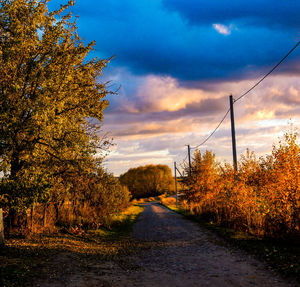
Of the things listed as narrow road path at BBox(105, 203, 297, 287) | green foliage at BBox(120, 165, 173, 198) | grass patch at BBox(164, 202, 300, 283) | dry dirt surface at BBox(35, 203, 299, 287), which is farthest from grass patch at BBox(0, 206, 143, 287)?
green foliage at BBox(120, 165, 173, 198)

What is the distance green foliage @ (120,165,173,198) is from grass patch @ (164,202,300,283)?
85.3 meters

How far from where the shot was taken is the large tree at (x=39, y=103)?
43.2 feet

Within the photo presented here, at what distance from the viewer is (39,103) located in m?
13.0

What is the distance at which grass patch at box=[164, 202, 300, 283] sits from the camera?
9220 millimetres

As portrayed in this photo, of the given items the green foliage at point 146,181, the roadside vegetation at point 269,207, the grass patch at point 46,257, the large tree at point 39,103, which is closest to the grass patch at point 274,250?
the roadside vegetation at point 269,207

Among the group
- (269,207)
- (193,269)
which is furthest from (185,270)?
(269,207)

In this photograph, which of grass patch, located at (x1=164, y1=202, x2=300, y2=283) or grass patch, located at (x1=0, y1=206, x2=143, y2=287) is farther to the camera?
grass patch, located at (x1=164, y1=202, x2=300, y2=283)

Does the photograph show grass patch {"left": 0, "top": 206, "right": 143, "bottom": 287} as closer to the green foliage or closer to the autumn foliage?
the autumn foliage

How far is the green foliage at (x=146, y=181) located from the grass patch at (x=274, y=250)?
280 ft

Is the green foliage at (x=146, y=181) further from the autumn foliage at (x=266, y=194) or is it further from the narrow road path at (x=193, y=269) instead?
the narrow road path at (x=193, y=269)

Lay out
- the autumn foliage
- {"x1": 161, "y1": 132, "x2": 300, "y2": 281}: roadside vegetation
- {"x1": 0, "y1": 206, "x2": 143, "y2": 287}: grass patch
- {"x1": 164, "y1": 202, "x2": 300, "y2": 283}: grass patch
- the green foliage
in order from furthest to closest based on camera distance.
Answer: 1. the green foliage
2. the autumn foliage
3. {"x1": 161, "y1": 132, "x2": 300, "y2": 281}: roadside vegetation
4. {"x1": 164, "y1": 202, "x2": 300, "y2": 283}: grass patch
5. {"x1": 0, "y1": 206, "x2": 143, "y2": 287}: grass patch

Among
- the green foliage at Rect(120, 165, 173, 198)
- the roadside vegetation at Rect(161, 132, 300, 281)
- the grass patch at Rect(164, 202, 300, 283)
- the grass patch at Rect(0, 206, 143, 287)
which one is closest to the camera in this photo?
the grass patch at Rect(0, 206, 143, 287)

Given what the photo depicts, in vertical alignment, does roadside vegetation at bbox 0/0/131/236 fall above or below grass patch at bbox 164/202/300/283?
above

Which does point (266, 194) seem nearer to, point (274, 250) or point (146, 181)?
point (274, 250)
